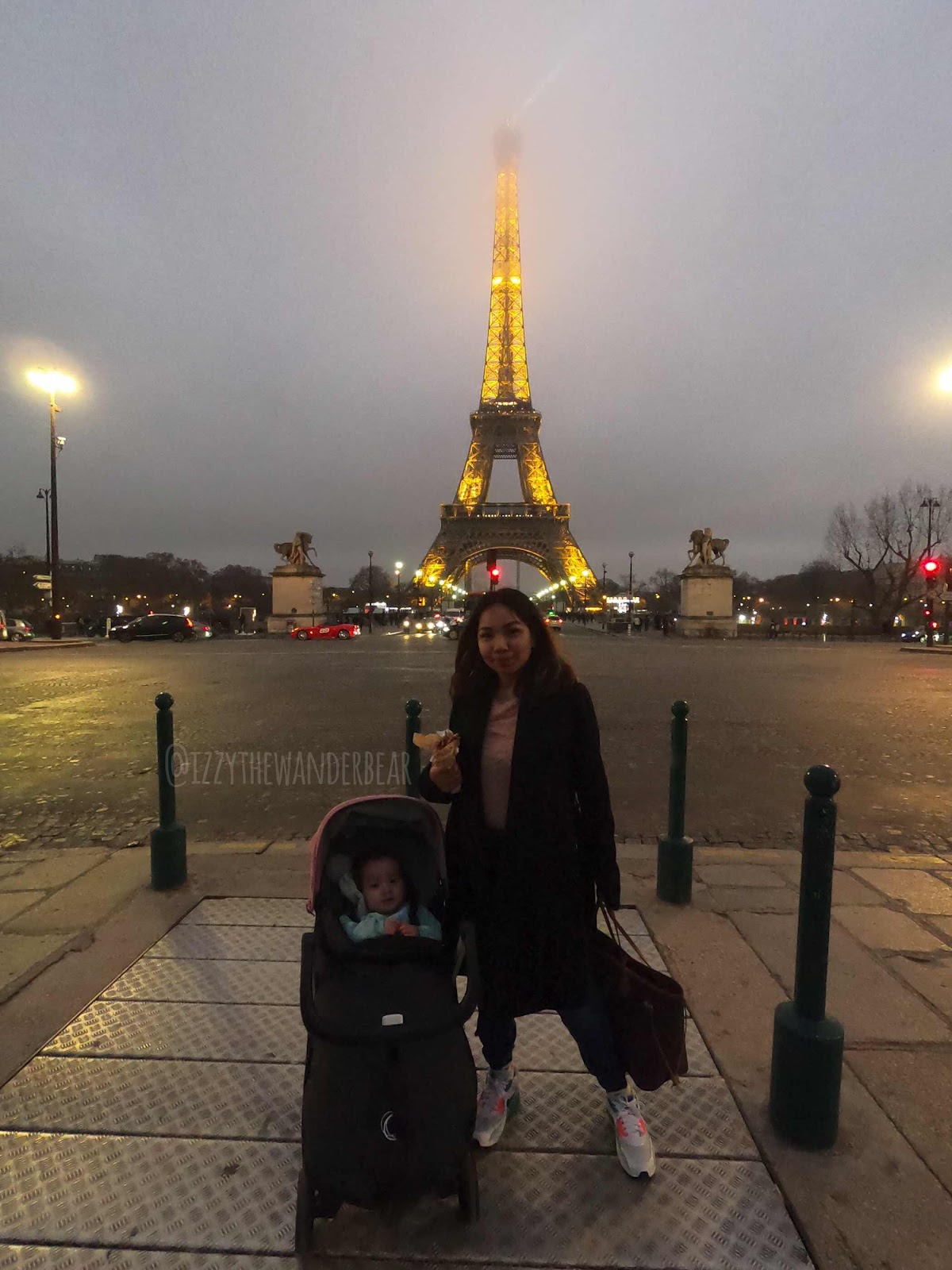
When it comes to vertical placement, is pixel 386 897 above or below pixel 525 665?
below

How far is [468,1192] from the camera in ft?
6.34

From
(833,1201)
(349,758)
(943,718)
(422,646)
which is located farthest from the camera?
(422,646)

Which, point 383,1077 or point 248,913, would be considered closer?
point 383,1077

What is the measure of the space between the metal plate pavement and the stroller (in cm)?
13

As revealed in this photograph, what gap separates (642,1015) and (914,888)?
2.97 metres

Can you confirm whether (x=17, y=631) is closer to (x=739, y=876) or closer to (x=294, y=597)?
(x=294, y=597)

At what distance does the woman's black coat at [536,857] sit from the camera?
216 centimetres

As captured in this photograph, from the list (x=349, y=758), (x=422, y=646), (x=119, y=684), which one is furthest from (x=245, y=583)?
(x=349, y=758)

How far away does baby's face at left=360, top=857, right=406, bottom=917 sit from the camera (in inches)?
83.5

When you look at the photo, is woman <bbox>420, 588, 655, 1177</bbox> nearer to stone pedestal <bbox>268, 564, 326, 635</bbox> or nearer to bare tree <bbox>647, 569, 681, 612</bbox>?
stone pedestal <bbox>268, 564, 326, 635</bbox>

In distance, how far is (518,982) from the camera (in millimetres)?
2180

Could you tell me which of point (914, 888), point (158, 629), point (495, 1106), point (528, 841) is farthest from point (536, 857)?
point (158, 629)

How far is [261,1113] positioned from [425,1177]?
82 cm

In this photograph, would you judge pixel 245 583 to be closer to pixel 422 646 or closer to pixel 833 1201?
pixel 422 646
